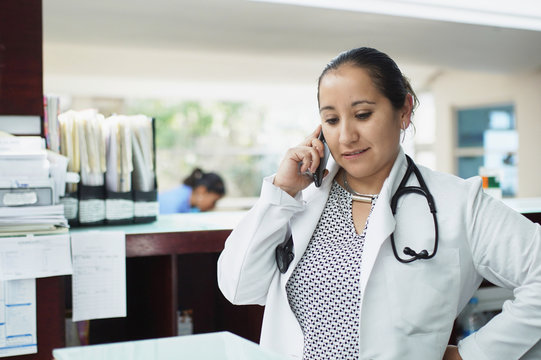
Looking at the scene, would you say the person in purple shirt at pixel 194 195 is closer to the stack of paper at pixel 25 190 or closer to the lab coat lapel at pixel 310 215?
the stack of paper at pixel 25 190

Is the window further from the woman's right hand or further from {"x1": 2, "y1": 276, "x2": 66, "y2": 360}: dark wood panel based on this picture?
{"x1": 2, "y1": 276, "x2": 66, "y2": 360}: dark wood panel

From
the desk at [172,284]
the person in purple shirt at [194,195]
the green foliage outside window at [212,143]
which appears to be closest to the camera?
the desk at [172,284]

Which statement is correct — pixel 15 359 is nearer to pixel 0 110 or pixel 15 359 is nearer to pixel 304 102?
pixel 0 110

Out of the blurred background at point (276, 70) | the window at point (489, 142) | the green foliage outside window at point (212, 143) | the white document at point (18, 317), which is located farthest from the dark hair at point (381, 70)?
the green foliage outside window at point (212, 143)

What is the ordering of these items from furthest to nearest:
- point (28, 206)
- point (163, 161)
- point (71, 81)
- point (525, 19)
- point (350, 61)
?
point (163, 161)
point (71, 81)
point (525, 19)
point (28, 206)
point (350, 61)

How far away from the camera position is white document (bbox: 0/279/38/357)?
170 cm

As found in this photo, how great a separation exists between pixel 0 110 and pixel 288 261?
988 millimetres

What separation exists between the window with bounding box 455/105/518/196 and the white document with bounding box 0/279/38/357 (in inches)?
306

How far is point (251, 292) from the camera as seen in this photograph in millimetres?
1598

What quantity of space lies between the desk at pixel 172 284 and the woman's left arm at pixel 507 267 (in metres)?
0.88

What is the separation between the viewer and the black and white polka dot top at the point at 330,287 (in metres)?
1.44

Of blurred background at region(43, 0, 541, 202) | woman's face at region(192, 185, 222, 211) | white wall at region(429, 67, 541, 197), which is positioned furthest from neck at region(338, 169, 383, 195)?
white wall at region(429, 67, 541, 197)

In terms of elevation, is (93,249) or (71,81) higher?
(71,81)

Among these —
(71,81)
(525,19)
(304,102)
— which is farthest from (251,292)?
(304,102)
